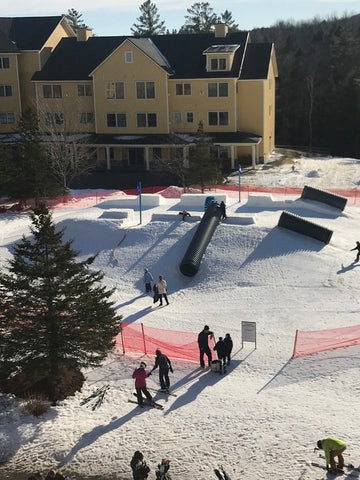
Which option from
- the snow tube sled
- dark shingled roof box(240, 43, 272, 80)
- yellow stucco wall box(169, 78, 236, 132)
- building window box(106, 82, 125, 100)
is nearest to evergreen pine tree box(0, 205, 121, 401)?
the snow tube sled

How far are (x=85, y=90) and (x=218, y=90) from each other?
1099 centimetres

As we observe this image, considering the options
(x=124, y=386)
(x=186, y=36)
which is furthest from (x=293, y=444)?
(x=186, y=36)

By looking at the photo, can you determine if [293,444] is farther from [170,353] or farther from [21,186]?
[21,186]

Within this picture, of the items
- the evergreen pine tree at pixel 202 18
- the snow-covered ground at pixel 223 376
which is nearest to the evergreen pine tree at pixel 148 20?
the evergreen pine tree at pixel 202 18

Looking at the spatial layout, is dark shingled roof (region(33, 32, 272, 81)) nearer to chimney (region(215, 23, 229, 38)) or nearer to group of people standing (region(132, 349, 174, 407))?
chimney (region(215, 23, 229, 38))

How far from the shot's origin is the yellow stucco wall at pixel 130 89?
168 ft

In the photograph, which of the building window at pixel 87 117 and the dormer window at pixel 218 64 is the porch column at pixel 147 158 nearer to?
the building window at pixel 87 117

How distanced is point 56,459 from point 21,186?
81.2ft

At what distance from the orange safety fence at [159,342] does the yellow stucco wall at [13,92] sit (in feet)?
127

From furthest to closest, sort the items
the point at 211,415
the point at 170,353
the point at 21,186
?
the point at 21,186 → the point at 170,353 → the point at 211,415

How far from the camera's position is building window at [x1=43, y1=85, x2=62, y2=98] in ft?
178

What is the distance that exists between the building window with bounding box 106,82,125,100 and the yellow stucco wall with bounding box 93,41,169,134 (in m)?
0.25

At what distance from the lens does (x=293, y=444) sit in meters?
14.1

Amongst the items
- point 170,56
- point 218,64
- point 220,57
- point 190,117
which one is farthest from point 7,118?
point 220,57
